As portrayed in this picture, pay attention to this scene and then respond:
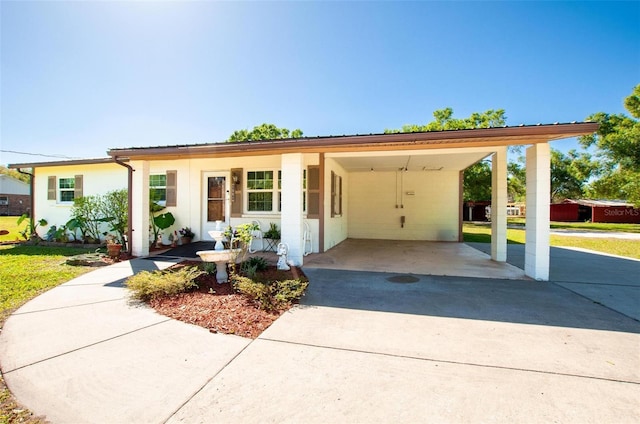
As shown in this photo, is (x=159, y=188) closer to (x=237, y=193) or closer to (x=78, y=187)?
(x=237, y=193)

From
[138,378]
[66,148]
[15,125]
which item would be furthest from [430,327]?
[66,148]

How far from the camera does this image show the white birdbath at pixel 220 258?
4.75 meters

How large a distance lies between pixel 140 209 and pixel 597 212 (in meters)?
39.3

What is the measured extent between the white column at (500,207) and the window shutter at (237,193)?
24.6 feet

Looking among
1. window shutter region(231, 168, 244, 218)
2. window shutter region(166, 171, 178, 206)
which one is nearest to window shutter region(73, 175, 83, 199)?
window shutter region(166, 171, 178, 206)

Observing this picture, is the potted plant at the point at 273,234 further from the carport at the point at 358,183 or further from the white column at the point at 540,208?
the white column at the point at 540,208

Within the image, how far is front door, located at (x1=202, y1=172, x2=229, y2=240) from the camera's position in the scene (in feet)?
30.6

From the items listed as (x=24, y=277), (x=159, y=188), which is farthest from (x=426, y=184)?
(x=24, y=277)

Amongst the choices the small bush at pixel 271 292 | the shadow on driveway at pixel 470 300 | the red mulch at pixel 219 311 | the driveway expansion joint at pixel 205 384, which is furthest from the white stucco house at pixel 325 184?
the driveway expansion joint at pixel 205 384

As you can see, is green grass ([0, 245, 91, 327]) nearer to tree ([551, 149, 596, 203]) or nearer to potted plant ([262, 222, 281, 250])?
potted plant ([262, 222, 281, 250])

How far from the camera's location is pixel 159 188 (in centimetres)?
974

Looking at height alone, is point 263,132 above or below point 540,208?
above

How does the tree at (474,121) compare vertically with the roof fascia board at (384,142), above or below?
above

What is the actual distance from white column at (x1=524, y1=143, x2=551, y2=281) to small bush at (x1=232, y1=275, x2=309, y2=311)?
4.61m
